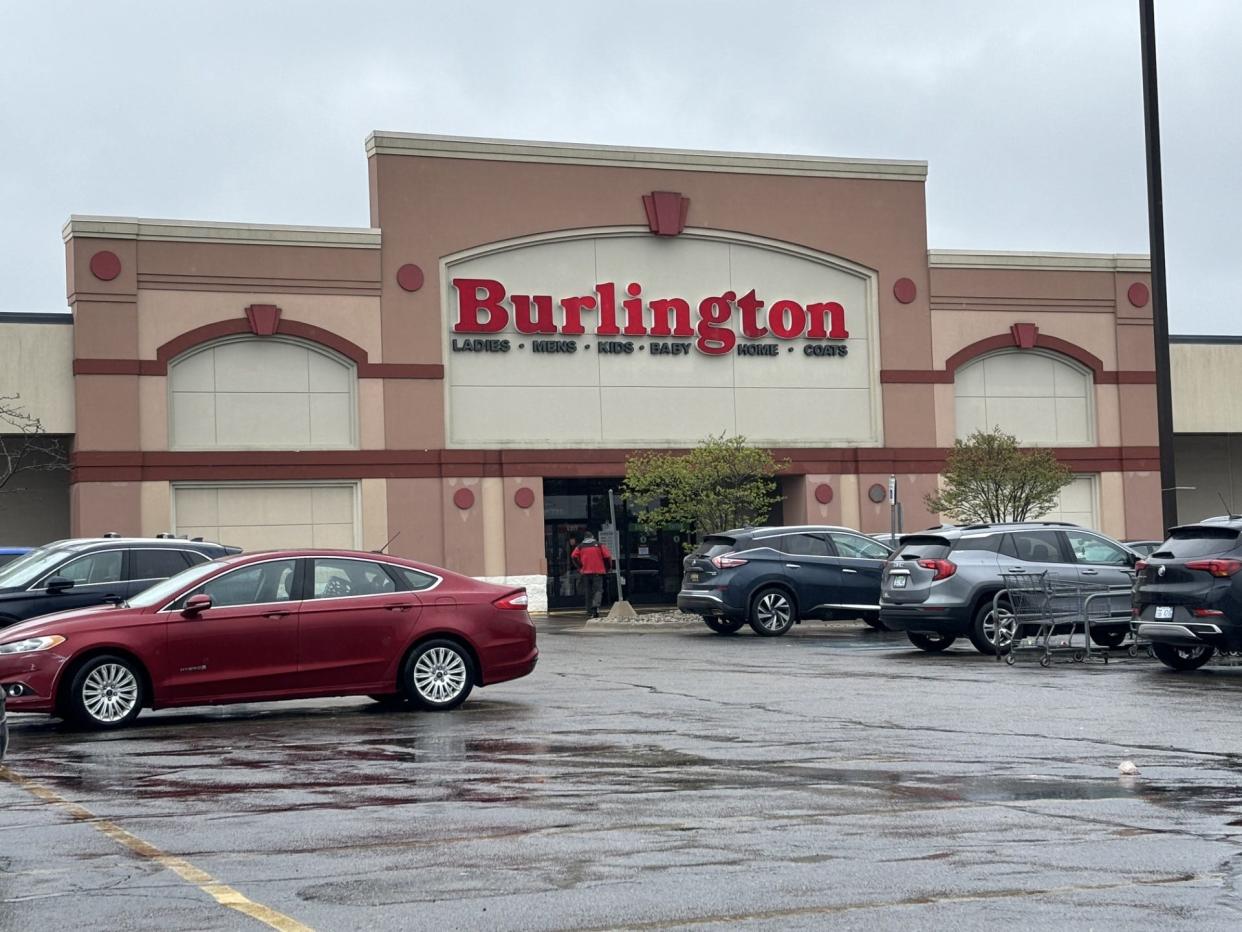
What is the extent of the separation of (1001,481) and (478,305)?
11.8 meters

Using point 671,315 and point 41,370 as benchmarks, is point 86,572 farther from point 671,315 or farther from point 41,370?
point 671,315

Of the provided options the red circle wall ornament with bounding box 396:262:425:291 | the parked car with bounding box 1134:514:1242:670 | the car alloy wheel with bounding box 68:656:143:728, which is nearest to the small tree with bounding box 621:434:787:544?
the red circle wall ornament with bounding box 396:262:425:291

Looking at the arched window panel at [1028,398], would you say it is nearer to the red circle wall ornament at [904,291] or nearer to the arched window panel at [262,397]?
the red circle wall ornament at [904,291]

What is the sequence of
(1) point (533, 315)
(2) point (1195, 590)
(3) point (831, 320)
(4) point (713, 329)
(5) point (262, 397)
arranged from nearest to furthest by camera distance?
(2) point (1195, 590) → (5) point (262, 397) → (1) point (533, 315) → (4) point (713, 329) → (3) point (831, 320)

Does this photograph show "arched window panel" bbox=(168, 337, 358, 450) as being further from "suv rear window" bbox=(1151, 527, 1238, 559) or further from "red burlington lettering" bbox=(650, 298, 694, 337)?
"suv rear window" bbox=(1151, 527, 1238, 559)

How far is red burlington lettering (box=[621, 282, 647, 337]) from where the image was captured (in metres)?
38.6

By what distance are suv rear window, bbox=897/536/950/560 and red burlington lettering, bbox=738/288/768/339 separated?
16916mm

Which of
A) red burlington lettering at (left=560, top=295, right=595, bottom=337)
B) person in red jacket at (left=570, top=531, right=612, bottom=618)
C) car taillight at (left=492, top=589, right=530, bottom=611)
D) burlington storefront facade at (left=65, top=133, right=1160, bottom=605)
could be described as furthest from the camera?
red burlington lettering at (left=560, top=295, right=595, bottom=337)

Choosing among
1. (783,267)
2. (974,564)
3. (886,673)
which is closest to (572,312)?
(783,267)

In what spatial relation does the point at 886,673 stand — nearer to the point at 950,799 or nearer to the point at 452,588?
the point at 452,588

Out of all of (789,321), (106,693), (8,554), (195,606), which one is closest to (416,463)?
(789,321)

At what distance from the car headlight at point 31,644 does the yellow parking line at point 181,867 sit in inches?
141

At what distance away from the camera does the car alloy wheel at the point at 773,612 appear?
27453mm

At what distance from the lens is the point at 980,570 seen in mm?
22156
